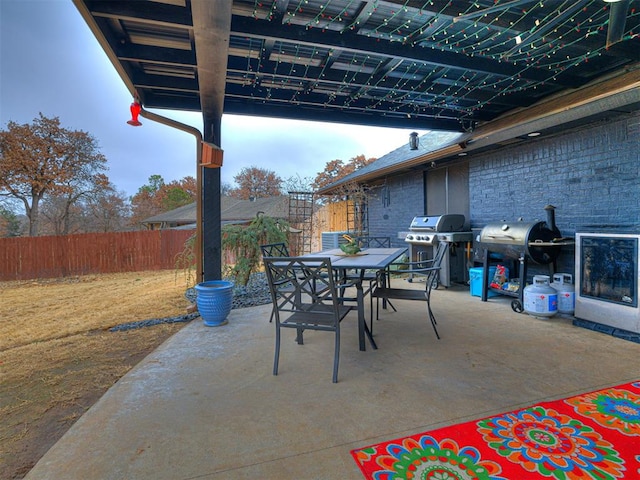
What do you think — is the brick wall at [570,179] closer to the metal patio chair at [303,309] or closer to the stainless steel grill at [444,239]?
the stainless steel grill at [444,239]

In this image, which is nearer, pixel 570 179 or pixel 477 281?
pixel 570 179

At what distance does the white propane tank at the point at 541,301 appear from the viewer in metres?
3.45

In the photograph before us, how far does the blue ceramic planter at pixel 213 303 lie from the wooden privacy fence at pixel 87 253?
8065 mm

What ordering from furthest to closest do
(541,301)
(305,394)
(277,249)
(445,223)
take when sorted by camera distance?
(445,223) < (277,249) < (541,301) < (305,394)

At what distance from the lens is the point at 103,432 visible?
168cm

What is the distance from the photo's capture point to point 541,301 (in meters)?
3.46

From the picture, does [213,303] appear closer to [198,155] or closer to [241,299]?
[241,299]

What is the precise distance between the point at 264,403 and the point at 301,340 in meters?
1.01

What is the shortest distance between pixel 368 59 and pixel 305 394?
10.6ft

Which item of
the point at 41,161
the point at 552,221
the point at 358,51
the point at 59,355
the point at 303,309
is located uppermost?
the point at 41,161

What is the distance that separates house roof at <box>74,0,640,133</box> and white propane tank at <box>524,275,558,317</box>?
184 cm

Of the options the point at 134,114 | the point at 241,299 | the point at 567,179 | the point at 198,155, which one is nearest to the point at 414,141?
the point at 567,179

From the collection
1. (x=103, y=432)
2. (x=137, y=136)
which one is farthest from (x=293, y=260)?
(x=137, y=136)

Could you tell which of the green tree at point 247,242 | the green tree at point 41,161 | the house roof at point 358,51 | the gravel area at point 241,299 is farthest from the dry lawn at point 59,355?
the green tree at point 41,161
